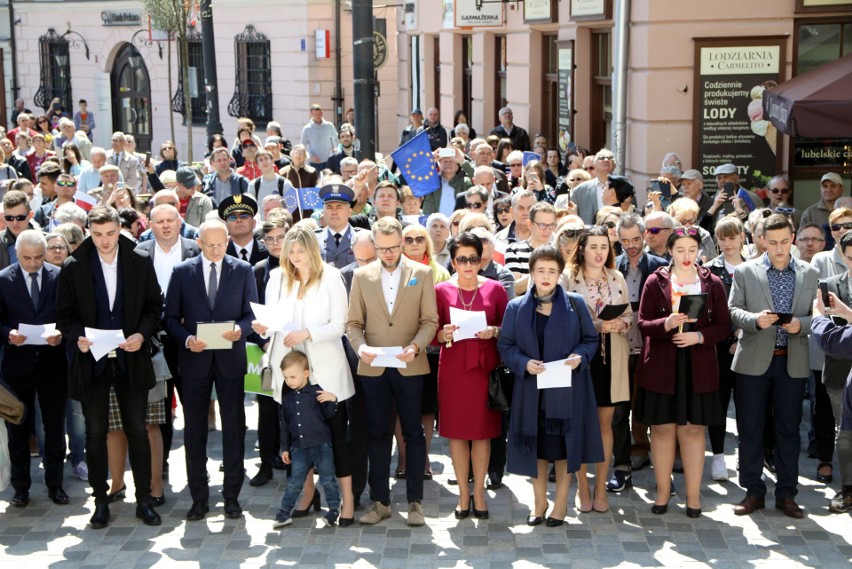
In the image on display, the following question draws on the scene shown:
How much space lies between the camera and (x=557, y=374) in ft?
24.7

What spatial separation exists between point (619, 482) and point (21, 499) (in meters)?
4.06

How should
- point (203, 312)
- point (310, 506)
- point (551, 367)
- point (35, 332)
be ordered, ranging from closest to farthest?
point (551, 367)
point (203, 312)
point (310, 506)
point (35, 332)

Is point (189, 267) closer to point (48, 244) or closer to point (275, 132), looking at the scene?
point (48, 244)

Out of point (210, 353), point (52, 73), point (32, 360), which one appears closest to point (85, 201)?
point (32, 360)

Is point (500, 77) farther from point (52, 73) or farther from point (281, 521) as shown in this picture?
point (52, 73)

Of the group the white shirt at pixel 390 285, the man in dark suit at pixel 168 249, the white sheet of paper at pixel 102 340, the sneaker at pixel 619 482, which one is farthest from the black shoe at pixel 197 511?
the sneaker at pixel 619 482

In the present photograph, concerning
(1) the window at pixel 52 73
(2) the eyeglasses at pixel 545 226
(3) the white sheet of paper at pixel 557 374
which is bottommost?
(3) the white sheet of paper at pixel 557 374

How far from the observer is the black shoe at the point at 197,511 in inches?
317

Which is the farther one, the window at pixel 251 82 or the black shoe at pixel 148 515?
the window at pixel 251 82

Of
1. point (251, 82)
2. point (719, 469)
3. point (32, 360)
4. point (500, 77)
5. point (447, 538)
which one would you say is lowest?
point (447, 538)

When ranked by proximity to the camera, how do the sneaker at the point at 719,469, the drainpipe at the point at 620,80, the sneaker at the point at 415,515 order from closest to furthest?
1. the sneaker at the point at 415,515
2. the sneaker at the point at 719,469
3. the drainpipe at the point at 620,80

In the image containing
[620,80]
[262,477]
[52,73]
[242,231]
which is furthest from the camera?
[52,73]

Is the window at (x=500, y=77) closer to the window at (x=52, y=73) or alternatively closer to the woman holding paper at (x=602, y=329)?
the woman holding paper at (x=602, y=329)

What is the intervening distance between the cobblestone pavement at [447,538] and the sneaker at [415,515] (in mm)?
45
